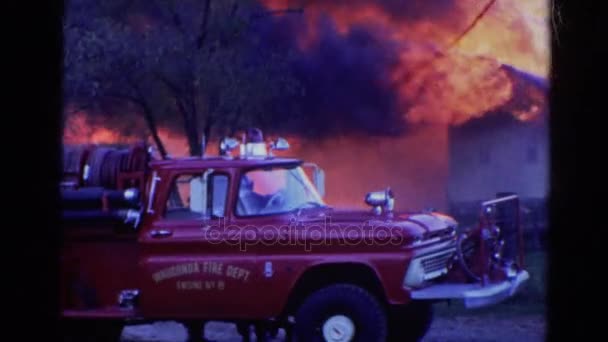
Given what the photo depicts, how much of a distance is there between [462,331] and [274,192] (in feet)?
10.5

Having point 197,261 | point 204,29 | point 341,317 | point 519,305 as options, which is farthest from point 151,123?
point 341,317

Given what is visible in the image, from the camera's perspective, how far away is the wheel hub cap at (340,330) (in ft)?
26.8

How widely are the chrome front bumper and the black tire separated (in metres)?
0.72

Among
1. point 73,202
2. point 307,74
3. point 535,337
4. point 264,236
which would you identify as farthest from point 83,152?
point 307,74

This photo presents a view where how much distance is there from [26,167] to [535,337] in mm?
5818

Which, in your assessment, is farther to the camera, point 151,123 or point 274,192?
point 151,123

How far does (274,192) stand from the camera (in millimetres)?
8812

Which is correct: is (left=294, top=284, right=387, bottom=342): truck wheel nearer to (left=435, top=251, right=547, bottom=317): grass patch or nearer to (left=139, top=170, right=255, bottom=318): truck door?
(left=139, top=170, right=255, bottom=318): truck door

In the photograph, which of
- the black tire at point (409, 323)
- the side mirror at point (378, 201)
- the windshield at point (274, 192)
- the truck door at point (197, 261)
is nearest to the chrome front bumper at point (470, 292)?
the black tire at point (409, 323)

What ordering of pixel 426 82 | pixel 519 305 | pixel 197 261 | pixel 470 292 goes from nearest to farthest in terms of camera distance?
pixel 470 292 < pixel 197 261 < pixel 519 305 < pixel 426 82

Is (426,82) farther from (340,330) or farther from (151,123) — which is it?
(340,330)

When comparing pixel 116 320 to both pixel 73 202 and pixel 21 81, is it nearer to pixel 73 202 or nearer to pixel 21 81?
pixel 73 202

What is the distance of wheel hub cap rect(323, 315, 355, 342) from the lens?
322 inches

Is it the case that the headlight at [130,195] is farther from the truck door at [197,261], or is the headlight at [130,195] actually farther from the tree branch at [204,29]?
the tree branch at [204,29]
